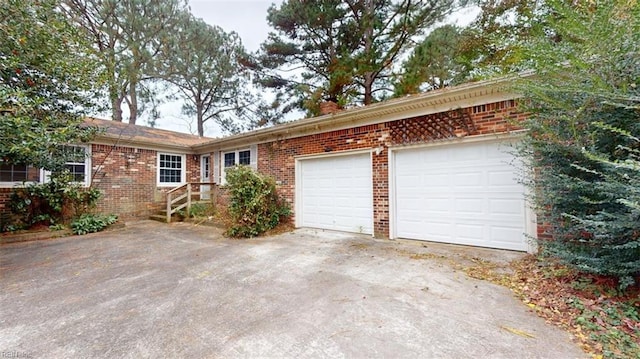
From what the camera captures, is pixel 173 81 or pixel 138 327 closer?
pixel 138 327

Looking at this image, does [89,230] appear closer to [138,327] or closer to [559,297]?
[138,327]

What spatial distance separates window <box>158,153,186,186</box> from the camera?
9.85 metres

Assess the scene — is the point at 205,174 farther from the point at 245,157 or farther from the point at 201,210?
the point at 245,157

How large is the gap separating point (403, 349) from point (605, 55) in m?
3.36

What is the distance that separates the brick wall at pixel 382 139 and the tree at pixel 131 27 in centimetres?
918

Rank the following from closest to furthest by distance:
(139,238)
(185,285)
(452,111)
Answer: (185,285)
(452,111)
(139,238)

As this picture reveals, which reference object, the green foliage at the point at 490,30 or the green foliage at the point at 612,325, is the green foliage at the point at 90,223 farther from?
the green foliage at the point at 490,30

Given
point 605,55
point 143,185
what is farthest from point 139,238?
point 605,55

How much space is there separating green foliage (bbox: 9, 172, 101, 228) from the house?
3.01 ft

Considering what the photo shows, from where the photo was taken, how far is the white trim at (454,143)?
166 inches

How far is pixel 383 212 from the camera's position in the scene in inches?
227

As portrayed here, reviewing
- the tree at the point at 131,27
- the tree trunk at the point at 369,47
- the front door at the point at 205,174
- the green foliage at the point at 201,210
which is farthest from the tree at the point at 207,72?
the green foliage at the point at 201,210

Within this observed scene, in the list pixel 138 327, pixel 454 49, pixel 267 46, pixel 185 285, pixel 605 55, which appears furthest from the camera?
pixel 267 46

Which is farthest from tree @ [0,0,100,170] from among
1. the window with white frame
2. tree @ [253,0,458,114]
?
tree @ [253,0,458,114]
